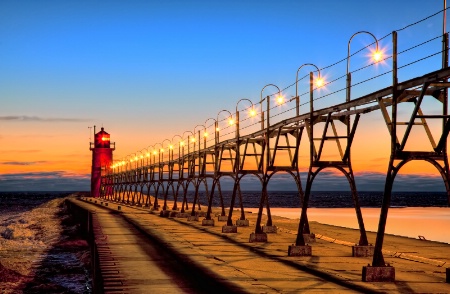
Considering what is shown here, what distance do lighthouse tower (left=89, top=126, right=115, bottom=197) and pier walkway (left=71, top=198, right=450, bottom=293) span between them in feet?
337

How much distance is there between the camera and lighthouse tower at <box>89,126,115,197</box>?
13350 cm

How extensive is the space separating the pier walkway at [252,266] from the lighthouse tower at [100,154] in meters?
103

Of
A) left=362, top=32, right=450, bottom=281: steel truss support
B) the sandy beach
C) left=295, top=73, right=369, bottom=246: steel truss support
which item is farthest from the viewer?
the sandy beach

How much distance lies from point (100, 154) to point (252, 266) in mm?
117239

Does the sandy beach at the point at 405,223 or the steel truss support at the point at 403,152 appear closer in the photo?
the steel truss support at the point at 403,152

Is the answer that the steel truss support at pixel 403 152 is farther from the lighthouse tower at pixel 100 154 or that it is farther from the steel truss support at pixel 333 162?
the lighthouse tower at pixel 100 154

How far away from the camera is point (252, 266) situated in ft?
68.6

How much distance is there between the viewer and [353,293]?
15.6 meters

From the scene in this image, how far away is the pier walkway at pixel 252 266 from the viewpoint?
55.2 feet

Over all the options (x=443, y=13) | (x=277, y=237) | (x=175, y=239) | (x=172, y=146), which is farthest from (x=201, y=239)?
(x=172, y=146)

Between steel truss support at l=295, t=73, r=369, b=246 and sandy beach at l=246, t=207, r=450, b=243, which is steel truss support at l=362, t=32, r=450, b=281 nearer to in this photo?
steel truss support at l=295, t=73, r=369, b=246

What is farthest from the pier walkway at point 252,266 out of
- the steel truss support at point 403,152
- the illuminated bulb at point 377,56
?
the illuminated bulb at point 377,56

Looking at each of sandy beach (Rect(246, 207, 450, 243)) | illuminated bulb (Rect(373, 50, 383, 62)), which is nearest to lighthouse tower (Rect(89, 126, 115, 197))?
sandy beach (Rect(246, 207, 450, 243))

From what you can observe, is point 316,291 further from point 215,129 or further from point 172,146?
point 172,146
